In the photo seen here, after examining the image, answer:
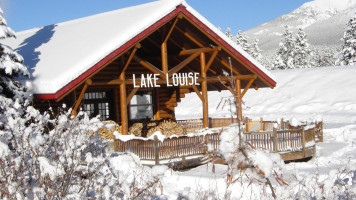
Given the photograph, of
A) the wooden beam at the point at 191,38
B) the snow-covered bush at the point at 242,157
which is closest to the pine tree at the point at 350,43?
the wooden beam at the point at 191,38

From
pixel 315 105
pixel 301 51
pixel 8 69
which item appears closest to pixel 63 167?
pixel 8 69

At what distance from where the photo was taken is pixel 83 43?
16.0 m

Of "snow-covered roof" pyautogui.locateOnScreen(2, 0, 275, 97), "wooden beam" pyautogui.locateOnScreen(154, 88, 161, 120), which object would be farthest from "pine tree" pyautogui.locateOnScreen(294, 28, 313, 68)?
"snow-covered roof" pyautogui.locateOnScreen(2, 0, 275, 97)

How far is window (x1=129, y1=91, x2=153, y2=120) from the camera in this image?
67.7ft

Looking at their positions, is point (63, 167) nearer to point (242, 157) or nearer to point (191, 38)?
point (242, 157)

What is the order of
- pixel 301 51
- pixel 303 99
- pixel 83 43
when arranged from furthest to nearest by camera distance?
pixel 301 51
pixel 303 99
pixel 83 43

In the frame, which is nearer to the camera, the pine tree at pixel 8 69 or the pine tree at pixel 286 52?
the pine tree at pixel 8 69

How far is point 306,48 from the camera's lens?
230 ft

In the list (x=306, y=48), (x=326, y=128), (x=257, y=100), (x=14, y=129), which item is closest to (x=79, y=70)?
(x=14, y=129)

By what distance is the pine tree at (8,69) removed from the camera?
12.2m

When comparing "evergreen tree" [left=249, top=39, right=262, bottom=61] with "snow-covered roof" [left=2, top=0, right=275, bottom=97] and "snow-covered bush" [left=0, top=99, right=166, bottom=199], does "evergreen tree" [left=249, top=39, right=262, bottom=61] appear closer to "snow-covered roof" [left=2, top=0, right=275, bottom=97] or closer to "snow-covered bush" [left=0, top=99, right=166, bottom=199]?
"snow-covered roof" [left=2, top=0, right=275, bottom=97]

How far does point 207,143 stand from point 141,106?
791cm

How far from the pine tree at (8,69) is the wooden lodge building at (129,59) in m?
0.74

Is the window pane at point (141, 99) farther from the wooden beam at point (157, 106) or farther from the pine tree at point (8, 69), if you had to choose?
the pine tree at point (8, 69)
